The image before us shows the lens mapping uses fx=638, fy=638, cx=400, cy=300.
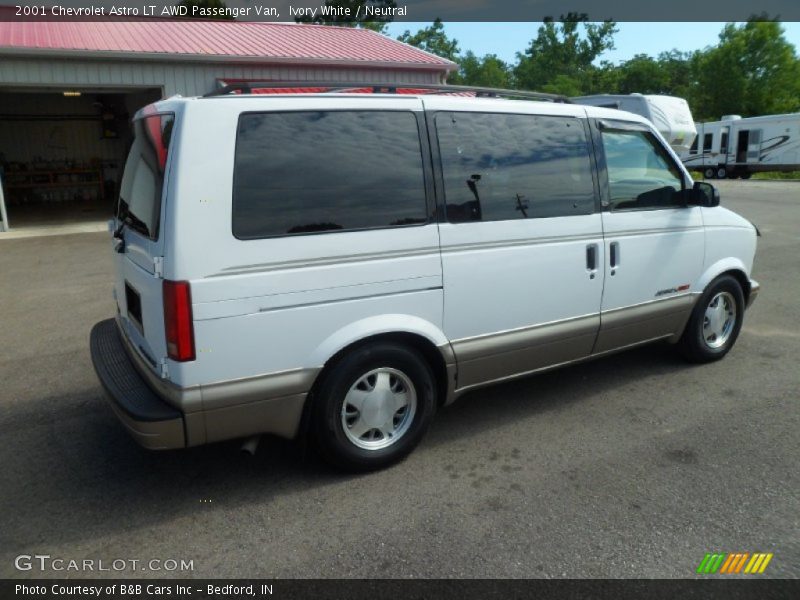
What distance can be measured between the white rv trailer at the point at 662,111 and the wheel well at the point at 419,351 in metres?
11.5

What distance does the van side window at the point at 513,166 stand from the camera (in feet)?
12.0

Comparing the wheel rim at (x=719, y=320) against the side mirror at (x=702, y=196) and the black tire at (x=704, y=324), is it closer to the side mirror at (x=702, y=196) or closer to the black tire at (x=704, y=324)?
the black tire at (x=704, y=324)

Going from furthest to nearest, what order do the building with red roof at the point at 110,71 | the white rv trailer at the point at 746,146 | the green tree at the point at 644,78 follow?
the green tree at the point at 644,78
the white rv trailer at the point at 746,146
the building with red roof at the point at 110,71

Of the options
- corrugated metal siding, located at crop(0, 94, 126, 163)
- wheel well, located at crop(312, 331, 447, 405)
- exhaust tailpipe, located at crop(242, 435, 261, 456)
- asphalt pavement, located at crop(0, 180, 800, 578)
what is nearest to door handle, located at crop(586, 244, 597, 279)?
asphalt pavement, located at crop(0, 180, 800, 578)

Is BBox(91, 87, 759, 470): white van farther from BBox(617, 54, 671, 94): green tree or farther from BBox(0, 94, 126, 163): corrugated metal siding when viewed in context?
BBox(617, 54, 671, 94): green tree

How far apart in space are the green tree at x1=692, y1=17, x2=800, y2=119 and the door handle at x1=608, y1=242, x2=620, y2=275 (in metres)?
51.5

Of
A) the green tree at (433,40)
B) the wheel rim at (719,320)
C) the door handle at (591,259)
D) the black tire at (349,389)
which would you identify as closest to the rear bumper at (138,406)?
the black tire at (349,389)

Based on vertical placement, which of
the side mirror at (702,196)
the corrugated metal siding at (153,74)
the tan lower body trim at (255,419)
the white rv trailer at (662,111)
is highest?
the corrugated metal siding at (153,74)

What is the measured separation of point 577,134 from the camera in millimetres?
4219

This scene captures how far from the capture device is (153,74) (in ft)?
45.4

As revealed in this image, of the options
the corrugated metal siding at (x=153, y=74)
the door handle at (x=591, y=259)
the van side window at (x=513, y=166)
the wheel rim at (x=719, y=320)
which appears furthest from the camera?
the corrugated metal siding at (x=153, y=74)

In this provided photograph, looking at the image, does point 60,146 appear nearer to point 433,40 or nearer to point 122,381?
point 122,381

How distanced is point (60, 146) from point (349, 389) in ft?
69.8
